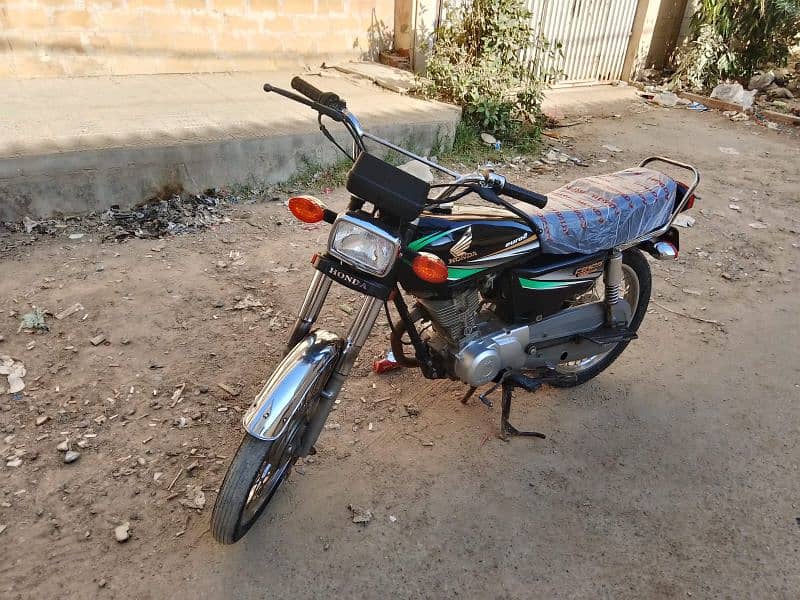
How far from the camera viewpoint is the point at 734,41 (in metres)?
8.64

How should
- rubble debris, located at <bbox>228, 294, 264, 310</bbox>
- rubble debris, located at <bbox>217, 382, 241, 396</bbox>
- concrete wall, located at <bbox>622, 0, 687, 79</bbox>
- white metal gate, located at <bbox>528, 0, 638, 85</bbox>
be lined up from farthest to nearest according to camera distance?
concrete wall, located at <bbox>622, 0, 687, 79</bbox> → white metal gate, located at <bbox>528, 0, 638, 85</bbox> → rubble debris, located at <bbox>228, 294, 264, 310</bbox> → rubble debris, located at <bbox>217, 382, 241, 396</bbox>

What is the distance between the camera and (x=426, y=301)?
7.39ft

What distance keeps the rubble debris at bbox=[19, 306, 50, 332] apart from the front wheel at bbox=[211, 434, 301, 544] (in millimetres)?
1724

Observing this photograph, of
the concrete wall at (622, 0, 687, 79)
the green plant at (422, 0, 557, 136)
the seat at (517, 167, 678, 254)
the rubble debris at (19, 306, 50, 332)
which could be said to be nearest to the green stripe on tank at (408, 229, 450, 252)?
the seat at (517, 167, 678, 254)

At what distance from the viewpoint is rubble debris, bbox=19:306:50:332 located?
3041 millimetres

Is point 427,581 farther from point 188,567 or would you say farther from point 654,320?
point 654,320

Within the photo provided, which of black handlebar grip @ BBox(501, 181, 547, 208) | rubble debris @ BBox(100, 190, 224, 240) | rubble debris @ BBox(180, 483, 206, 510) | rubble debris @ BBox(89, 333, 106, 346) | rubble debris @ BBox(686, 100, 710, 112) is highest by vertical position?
black handlebar grip @ BBox(501, 181, 547, 208)

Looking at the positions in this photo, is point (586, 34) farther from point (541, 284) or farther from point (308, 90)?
point (308, 90)

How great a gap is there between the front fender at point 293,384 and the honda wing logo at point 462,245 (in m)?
0.51

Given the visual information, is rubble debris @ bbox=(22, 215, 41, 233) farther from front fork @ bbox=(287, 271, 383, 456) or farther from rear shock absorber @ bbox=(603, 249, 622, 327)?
rear shock absorber @ bbox=(603, 249, 622, 327)

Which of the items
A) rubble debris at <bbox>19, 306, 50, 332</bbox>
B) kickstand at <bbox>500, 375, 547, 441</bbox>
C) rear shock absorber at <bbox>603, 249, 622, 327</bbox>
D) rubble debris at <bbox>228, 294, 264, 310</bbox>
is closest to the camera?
kickstand at <bbox>500, 375, 547, 441</bbox>

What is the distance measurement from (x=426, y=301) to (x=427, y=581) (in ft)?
3.25

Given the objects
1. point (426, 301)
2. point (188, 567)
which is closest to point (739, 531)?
point (426, 301)

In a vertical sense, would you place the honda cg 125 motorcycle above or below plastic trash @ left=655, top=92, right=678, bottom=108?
above
